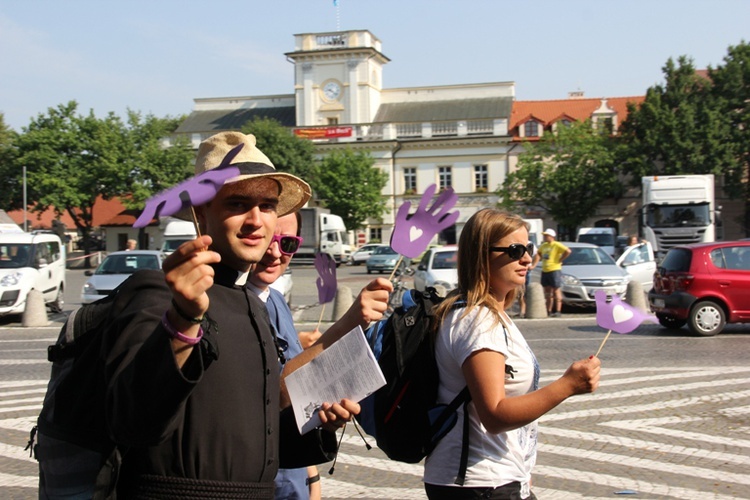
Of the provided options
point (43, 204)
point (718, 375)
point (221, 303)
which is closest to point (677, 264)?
point (718, 375)

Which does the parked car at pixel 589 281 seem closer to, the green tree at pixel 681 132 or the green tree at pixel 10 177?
the green tree at pixel 681 132

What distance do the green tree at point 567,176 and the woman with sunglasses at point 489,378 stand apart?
183ft

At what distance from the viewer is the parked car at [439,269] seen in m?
19.2

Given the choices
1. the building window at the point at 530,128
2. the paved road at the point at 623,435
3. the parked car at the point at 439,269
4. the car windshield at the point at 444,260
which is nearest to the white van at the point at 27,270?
the paved road at the point at 623,435

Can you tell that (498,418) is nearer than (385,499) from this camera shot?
Yes

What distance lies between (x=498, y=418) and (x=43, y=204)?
62.3 metres

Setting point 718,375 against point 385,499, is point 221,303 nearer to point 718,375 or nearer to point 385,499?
point 385,499

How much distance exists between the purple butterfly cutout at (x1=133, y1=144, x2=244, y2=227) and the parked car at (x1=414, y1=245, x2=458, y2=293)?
1689 cm

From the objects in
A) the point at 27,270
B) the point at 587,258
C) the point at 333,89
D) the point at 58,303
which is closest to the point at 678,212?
the point at 587,258

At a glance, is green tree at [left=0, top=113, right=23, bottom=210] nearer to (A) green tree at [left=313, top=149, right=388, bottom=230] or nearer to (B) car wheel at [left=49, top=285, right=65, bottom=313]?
(A) green tree at [left=313, top=149, right=388, bottom=230]

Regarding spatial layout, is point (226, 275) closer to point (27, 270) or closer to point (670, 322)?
point (670, 322)

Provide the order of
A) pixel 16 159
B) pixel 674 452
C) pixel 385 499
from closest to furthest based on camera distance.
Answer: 1. pixel 385 499
2. pixel 674 452
3. pixel 16 159

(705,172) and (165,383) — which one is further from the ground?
(705,172)

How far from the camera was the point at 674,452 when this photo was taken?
6887 mm
